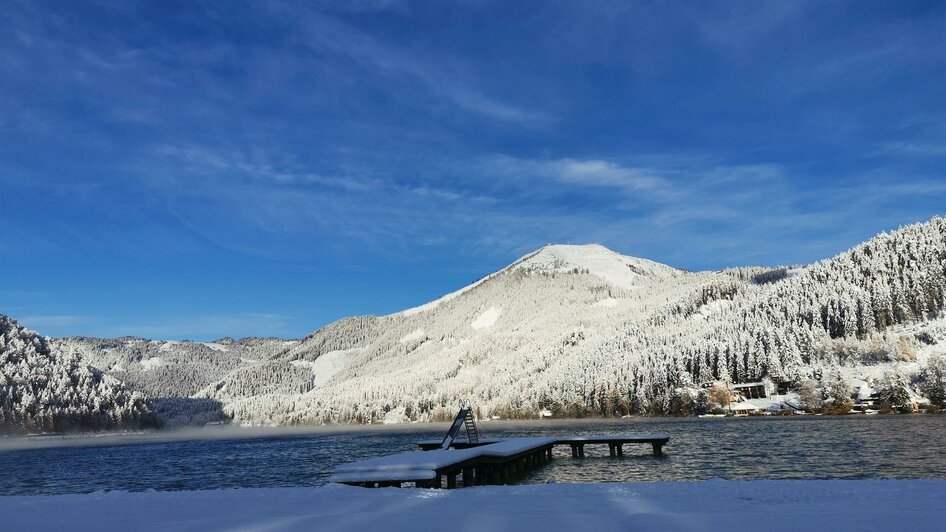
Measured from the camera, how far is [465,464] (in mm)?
44688

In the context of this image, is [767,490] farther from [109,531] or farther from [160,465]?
[160,465]

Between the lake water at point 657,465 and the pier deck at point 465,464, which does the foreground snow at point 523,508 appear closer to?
the pier deck at point 465,464

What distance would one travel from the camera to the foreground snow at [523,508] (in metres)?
16.2

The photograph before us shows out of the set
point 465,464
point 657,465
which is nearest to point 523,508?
point 465,464

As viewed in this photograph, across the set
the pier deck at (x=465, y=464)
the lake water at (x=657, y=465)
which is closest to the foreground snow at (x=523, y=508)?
the pier deck at (x=465, y=464)

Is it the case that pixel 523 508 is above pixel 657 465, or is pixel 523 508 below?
above

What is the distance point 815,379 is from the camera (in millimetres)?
156625

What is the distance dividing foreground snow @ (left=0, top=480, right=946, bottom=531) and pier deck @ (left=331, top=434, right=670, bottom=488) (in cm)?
1131

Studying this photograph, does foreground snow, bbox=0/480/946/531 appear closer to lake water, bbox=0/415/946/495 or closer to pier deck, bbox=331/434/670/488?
pier deck, bbox=331/434/670/488

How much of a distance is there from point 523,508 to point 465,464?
26.4 metres

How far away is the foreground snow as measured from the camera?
1625 centimetres

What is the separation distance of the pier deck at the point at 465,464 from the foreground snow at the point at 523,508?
11308 millimetres

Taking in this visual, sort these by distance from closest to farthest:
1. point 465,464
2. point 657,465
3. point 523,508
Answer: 1. point 523,508
2. point 465,464
3. point 657,465

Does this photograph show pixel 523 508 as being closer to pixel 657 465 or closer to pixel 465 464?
pixel 465 464
